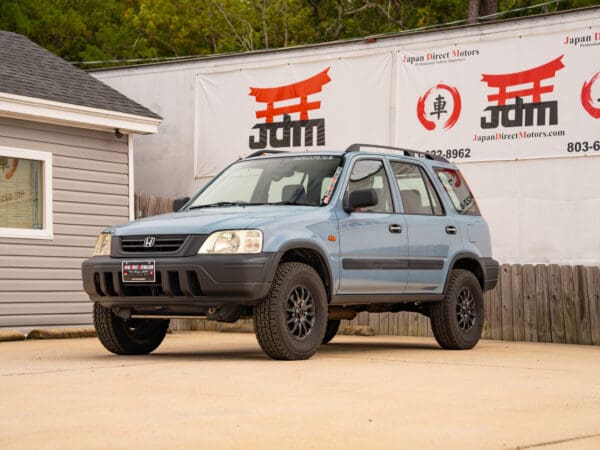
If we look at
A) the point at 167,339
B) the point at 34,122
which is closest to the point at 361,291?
the point at 167,339

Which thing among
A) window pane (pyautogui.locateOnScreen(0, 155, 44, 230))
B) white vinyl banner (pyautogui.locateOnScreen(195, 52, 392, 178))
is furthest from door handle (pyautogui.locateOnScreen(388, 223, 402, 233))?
window pane (pyautogui.locateOnScreen(0, 155, 44, 230))

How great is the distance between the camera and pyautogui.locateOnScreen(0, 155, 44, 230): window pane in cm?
1599

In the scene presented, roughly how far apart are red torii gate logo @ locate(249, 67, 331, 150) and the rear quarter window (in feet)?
16.1

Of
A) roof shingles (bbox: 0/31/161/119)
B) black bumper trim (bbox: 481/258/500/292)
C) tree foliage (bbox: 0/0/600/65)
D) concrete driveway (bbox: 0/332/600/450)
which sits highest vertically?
tree foliage (bbox: 0/0/600/65)

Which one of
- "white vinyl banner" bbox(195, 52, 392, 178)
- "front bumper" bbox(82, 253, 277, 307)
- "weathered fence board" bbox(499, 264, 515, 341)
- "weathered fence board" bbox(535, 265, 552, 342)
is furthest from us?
"white vinyl banner" bbox(195, 52, 392, 178)

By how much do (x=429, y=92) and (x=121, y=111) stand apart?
4.57 meters

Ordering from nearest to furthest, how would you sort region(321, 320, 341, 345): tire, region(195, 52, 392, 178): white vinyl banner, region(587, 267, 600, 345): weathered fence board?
1. region(321, 320, 341, 345): tire
2. region(587, 267, 600, 345): weathered fence board
3. region(195, 52, 392, 178): white vinyl banner

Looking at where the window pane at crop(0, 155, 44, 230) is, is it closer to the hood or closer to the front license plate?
the hood

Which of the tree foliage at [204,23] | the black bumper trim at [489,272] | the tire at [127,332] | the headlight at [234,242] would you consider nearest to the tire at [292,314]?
the headlight at [234,242]

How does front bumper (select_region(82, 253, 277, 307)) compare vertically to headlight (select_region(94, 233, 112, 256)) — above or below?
below

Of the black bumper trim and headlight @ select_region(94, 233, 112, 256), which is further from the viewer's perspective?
the black bumper trim

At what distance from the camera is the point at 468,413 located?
22.5ft

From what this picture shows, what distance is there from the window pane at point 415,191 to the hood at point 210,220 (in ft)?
5.36

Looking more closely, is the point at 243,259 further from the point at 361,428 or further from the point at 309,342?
the point at 361,428
